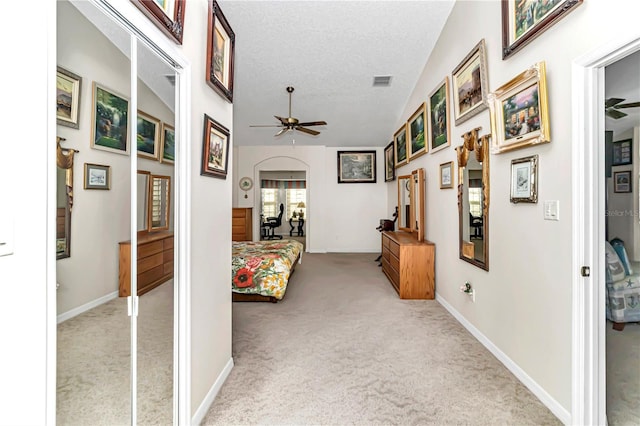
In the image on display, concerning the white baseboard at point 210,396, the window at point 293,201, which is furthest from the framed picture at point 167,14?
the window at point 293,201

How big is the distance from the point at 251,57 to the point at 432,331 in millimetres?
4042

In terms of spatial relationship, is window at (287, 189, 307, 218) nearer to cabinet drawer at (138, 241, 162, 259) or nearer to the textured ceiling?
the textured ceiling

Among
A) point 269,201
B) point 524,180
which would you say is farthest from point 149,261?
point 269,201

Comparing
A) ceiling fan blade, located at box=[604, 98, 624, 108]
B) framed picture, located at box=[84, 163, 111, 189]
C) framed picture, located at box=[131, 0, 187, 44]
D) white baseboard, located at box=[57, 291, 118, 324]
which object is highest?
framed picture, located at box=[131, 0, 187, 44]

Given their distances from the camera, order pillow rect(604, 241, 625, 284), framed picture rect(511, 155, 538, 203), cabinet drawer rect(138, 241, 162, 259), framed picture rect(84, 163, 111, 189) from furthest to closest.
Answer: framed picture rect(511, 155, 538, 203) → pillow rect(604, 241, 625, 284) → cabinet drawer rect(138, 241, 162, 259) → framed picture rect(84, 163, 111, 189)

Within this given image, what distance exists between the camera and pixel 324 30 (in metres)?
3.67

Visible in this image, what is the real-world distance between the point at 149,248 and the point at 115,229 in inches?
10.0

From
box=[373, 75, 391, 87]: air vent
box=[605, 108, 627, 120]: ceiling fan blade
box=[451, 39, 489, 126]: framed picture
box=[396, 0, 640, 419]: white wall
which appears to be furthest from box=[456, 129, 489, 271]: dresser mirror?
box=[373, 75, 391, 87]: air vent

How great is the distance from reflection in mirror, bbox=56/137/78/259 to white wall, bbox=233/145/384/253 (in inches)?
259

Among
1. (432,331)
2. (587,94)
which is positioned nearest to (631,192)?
(587,94)

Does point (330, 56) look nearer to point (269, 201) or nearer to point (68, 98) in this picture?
point (68, 98)

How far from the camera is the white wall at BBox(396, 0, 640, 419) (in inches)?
67.2

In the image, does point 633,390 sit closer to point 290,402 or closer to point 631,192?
point 631,192

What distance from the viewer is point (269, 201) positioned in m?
12.0
